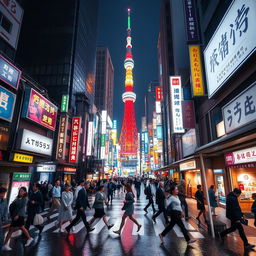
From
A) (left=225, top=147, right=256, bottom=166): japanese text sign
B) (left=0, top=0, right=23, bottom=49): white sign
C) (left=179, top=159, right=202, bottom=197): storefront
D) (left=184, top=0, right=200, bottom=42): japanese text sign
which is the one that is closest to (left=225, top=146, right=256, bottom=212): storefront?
(left=225, top=147, right=256, bottom=166): japanese text sign

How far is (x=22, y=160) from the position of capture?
11.5 meters

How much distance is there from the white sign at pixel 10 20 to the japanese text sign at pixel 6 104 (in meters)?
5.99

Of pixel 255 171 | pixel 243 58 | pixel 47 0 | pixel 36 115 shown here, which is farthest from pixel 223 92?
pixel 47 0

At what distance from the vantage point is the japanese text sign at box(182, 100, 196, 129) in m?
15.9

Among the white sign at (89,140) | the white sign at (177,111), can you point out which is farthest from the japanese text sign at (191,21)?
the white sign at (89,140)

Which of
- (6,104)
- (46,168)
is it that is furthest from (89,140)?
(6,104)

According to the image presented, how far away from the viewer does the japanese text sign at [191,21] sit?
13415 mm

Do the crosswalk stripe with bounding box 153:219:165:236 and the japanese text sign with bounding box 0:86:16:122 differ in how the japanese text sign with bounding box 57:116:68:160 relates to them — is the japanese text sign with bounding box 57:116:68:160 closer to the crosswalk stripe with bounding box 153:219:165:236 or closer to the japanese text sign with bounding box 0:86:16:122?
the japanese text sign with bounding box 0:86:16:122

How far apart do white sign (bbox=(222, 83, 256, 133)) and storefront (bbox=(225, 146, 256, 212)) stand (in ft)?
5.29

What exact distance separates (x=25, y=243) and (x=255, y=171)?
11663mm

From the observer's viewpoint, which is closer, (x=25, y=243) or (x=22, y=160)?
(x=25, y=243)

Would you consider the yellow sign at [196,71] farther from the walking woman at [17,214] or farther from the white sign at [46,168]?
the white sign at [46,168]

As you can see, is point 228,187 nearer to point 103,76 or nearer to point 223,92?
point 223,92

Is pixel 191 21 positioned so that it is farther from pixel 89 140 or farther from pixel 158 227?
pixel 89 140
